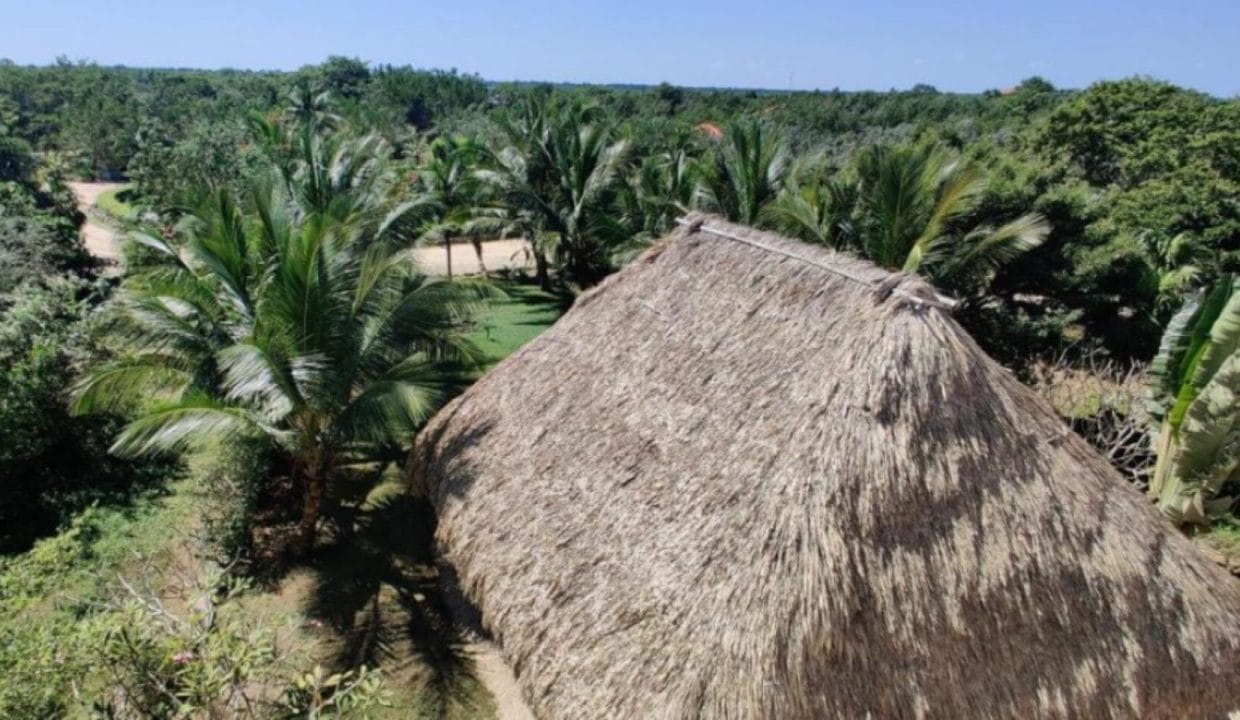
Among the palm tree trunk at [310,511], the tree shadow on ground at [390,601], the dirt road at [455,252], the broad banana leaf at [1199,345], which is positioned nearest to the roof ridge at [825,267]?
the broad banana leaf at [1199,345]

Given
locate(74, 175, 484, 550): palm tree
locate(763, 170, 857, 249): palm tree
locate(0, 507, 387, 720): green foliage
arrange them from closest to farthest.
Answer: locate(0, 507, 387, 720): green foliage → locate(74, 175, 484, 550): palm tree → locate(763, 170, 857, 249): palm tree

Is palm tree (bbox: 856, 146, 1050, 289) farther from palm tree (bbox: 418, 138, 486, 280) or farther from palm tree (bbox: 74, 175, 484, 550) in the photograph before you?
palm tree (bbox: 418, 138, 486, 280)

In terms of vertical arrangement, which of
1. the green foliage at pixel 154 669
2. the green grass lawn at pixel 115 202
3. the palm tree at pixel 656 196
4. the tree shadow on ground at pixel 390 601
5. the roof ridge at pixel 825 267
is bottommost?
the green grass lawn at pixel 115 202

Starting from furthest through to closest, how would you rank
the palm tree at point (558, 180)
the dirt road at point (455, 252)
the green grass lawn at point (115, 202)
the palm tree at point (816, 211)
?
the green grass lawn at point (115, 202) < the dirt road at point (455, 252) < the palm tree at point (558, 180) < the palm tree at point (816, 211)

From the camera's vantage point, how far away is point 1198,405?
22.6 feet

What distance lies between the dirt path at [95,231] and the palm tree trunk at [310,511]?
27.0 feet

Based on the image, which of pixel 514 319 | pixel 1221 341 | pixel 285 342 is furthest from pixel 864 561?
pixel 514 319

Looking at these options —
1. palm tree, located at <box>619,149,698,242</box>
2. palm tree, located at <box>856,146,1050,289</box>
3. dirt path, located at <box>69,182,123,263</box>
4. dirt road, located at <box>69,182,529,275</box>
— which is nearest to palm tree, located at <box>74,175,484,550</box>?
palm tree, located at <box>856,146,1050,289</box>

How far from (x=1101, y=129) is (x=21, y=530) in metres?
29.8

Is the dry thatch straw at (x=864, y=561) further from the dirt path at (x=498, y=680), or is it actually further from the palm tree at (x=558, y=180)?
the palm tree at (x=558, y=180)

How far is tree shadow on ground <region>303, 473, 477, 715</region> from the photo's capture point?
718 centimetres

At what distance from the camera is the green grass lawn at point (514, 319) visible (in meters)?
15.6

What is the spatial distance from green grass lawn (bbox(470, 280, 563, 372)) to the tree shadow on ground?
4.81 meters

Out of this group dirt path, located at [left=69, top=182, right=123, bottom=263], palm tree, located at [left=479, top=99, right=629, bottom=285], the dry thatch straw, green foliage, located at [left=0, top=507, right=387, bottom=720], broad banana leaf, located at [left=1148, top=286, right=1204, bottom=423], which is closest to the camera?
green foliage, located at [left=0, top=507, right=387, bottom=720]
